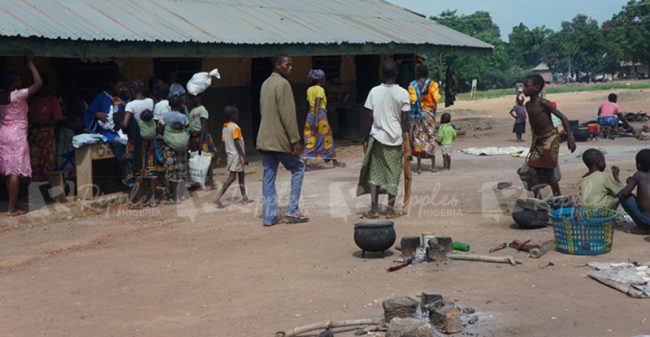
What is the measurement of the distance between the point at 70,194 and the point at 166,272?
4317 mm

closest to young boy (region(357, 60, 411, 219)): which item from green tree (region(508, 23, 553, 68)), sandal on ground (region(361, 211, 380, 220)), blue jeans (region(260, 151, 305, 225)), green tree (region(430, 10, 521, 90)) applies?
sandal on ground (region(361, 211, 380, 220))

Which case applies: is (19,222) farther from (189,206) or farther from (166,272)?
(166,272)

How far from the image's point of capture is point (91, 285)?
Result: 6539 millimetres

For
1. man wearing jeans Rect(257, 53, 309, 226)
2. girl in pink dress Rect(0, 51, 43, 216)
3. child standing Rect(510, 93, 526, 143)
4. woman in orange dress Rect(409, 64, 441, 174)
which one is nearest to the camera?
man wearing jeans Rect(257, 53, 309, 226)

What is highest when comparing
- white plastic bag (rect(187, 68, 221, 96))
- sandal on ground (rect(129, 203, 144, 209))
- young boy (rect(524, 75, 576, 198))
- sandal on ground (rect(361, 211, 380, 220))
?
white plastic bag (rect(187, 68, 221, 96))

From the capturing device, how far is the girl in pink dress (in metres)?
9.31

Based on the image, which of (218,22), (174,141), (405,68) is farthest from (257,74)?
(174,141)

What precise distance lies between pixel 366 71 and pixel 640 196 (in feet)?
39.5

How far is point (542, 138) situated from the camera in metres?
8.52

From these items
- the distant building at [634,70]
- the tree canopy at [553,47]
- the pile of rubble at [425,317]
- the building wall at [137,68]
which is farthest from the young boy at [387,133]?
the distant building at [634,70]

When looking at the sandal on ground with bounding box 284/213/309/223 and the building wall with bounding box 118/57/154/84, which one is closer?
the sandal on ground with bounding box 284/213/309/223

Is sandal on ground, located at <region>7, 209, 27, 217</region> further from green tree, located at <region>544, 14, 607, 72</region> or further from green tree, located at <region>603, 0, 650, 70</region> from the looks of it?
green tree, located at <region>544, 14, 607, 72</region>

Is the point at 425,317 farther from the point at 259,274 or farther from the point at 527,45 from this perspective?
the point at 527,45

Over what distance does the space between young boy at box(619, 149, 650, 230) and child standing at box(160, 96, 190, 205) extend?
5397 millimetres
